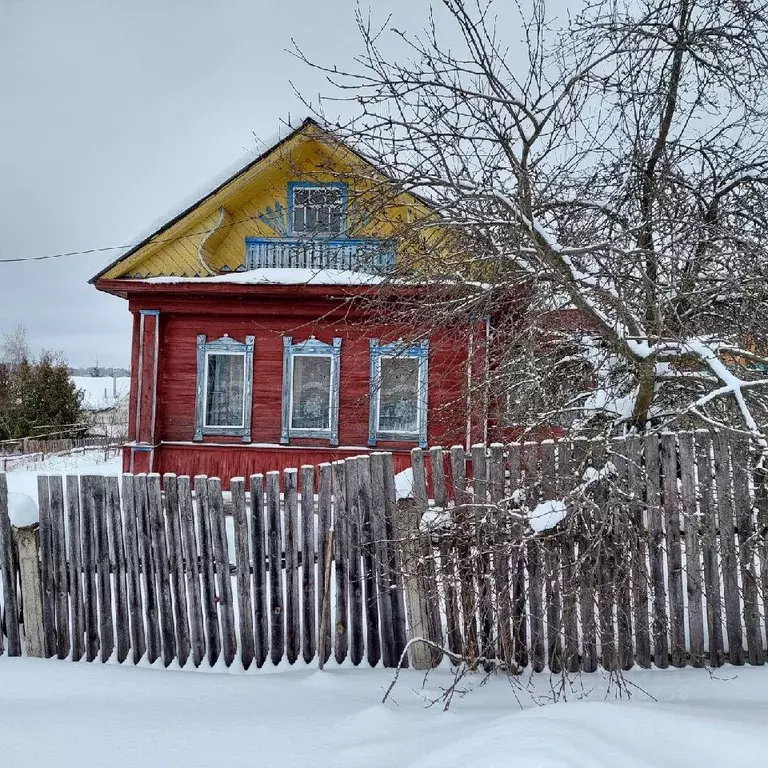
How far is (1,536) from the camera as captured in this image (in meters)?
4.14

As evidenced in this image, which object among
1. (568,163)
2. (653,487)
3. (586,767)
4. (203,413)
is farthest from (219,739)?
(203,413)

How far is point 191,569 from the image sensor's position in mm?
3953

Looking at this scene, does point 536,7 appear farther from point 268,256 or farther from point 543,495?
point 268,256

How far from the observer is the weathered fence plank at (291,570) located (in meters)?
3.83

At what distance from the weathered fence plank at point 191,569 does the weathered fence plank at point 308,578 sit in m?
0.71

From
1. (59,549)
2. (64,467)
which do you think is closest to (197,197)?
(59,549)

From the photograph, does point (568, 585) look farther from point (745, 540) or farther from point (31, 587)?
point (31, 587)

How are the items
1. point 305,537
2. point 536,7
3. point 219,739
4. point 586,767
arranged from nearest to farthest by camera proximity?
point 586,767
point 219,739
point 305,537
point 536,7

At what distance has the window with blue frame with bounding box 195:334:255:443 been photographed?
32.9 ft

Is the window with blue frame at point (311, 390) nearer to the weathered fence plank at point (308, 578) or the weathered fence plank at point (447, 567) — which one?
the weathered fence plank at point (308, 578)

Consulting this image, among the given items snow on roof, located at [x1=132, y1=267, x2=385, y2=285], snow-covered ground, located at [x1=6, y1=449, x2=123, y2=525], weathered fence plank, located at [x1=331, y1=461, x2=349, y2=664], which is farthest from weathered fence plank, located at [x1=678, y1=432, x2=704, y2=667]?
snow-covered ground, located at [x1=6, y1=449, x2=123, y2=525]

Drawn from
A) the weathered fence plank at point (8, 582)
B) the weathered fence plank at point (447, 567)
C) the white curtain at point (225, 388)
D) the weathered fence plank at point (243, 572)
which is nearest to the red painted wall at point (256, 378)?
the white curtain at point (225, 388)

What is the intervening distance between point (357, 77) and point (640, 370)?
2.74 metres

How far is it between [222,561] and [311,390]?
630 centimetres
